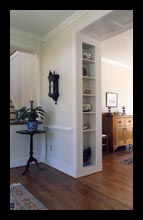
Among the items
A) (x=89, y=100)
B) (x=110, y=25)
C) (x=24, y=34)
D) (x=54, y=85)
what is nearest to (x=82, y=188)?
(x=89, y=100)

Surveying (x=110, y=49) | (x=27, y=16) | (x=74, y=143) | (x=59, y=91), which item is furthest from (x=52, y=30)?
(x=74, y=143)

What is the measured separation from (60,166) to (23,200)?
1245mm

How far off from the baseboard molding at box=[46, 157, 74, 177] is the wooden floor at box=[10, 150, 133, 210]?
86 mm

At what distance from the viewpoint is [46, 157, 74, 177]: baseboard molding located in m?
3.14

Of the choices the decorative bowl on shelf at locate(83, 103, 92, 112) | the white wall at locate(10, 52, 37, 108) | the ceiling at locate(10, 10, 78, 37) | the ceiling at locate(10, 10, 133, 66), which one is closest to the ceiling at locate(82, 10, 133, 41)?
the ceiling at locate(10, 10, 133, 66)

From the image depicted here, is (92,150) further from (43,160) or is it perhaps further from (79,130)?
(43,160)

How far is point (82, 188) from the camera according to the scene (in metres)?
2.59

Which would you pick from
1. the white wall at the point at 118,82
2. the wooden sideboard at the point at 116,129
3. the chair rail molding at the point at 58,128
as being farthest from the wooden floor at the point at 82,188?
the white wall at the point at 118,82

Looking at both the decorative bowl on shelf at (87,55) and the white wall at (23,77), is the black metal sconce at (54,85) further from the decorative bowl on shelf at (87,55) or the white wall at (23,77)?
the white wall at (23,77)

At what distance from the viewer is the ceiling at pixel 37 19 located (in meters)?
2.89

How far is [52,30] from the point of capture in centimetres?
351

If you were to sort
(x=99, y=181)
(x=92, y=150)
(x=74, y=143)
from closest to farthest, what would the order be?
(x=99, y=181), (x=74, y=143), (x=92, y=150)

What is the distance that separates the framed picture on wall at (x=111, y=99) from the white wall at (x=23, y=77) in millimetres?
2184
